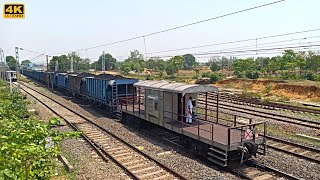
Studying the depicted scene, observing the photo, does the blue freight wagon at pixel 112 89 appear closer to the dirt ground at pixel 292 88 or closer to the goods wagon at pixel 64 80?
the goods wagon at pixel 64 80

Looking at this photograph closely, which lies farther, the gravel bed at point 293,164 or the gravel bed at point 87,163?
the gravel bed at point 87,163

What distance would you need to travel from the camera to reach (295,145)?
48.8 ft

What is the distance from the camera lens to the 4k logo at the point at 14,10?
504 inches

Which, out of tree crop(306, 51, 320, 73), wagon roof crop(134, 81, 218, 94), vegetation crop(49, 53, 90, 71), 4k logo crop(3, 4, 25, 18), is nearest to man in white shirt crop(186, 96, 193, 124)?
wagon roof crop(134, 81, 218, 94)

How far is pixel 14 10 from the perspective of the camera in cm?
1305

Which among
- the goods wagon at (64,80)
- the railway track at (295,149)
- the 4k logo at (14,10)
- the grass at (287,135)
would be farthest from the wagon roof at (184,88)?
the goods wagon at (64,80)

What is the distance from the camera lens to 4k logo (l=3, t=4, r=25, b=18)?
42.0 feet

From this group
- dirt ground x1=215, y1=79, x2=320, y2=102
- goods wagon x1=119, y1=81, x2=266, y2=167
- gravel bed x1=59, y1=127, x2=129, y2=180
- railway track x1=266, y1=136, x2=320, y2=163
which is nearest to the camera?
gravel bed x1=59, y1=127, x2=129, y2=180

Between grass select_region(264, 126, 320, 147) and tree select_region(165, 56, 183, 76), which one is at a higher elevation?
tree select_region(165, 56, 183, 76)

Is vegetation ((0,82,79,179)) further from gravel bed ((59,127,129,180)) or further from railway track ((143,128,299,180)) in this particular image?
railway track ((143,128,299,180))

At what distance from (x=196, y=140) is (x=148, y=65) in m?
113

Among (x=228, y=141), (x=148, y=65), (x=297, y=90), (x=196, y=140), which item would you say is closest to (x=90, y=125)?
(x=196, y=140)

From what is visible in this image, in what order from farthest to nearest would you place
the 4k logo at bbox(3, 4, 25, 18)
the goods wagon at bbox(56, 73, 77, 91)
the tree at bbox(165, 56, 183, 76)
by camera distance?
the tree at bbox(165, 56, 183, 76), the goods wagon at bbox(56, 73, 77, 91), the 4k logo at bbox(3, 4, 25, 18)

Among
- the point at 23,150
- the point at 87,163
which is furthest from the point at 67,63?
the point at 23,150
